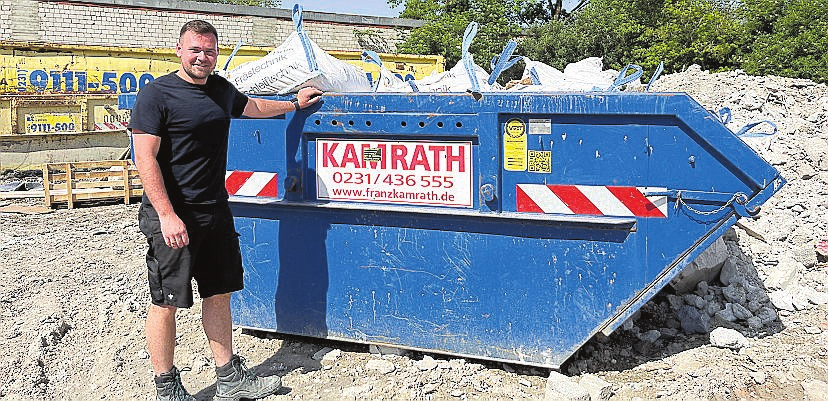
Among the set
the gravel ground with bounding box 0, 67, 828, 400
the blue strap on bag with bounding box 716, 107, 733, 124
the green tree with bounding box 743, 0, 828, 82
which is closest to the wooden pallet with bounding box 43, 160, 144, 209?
the gravel ground with bounding box 0, 67, 828, 400

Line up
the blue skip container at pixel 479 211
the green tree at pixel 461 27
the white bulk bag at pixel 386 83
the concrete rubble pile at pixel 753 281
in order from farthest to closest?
the green tree at pixel 461 27
the white bulk bag at pixel 386 83
the concrete rubble pile at pixel 753 281
the blue skip container at pixel 479 211

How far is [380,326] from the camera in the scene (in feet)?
12.8

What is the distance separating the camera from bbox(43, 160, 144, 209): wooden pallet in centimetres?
876

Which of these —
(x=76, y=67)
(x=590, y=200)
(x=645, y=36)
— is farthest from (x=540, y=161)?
(x=645, y=36)

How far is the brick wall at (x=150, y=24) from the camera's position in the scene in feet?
47.7

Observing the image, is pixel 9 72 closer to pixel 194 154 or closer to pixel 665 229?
pixel 194 154

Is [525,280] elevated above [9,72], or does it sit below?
below

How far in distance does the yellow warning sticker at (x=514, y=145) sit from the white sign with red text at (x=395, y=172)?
171 millimetres

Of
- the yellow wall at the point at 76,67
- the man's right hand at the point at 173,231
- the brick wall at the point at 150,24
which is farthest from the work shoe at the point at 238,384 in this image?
the brick wall at the point at 150,24

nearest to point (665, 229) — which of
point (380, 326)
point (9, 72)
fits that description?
point (380, 326)

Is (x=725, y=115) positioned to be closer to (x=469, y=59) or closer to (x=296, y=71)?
(x=469, y=59)

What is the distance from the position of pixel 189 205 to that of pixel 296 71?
91 cm

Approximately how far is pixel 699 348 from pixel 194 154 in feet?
8.64

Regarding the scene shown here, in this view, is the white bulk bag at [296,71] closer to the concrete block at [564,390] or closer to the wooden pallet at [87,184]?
the concrete block at [564,390]
